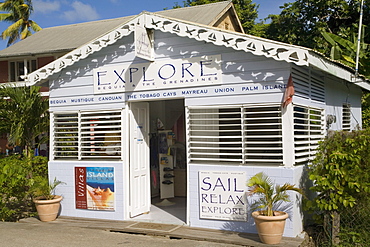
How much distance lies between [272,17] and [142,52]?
16035 millimetres

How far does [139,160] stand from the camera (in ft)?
29.3

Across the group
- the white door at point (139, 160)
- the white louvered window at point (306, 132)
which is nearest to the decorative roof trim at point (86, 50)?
the white door at point (139, 160)

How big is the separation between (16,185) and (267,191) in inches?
227

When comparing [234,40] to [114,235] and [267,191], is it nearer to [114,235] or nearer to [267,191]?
[267,191]

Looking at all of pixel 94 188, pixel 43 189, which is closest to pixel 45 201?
pixel 43 189

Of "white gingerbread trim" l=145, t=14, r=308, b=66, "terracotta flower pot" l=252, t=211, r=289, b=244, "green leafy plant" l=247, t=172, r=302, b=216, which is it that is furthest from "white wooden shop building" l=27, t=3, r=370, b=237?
"terracotta flower pot" l=252, t=211, r=289, b=244

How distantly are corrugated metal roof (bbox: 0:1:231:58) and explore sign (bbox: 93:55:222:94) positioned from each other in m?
10.5

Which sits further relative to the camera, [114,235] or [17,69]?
[17,69]

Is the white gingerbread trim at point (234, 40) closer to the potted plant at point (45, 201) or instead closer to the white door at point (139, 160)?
the white door at point (139, 160)

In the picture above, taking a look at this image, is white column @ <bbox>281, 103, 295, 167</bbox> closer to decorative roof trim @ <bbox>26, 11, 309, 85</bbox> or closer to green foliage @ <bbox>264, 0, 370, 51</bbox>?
decorative roof trim @ <bbox>26, 11, 309, 85</bbox>

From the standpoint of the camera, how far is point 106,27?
73.5ft

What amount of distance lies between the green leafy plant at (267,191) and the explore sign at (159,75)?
196 cm

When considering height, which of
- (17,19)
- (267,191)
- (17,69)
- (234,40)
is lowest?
(267,191)

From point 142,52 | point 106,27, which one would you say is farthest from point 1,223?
point 106,27
